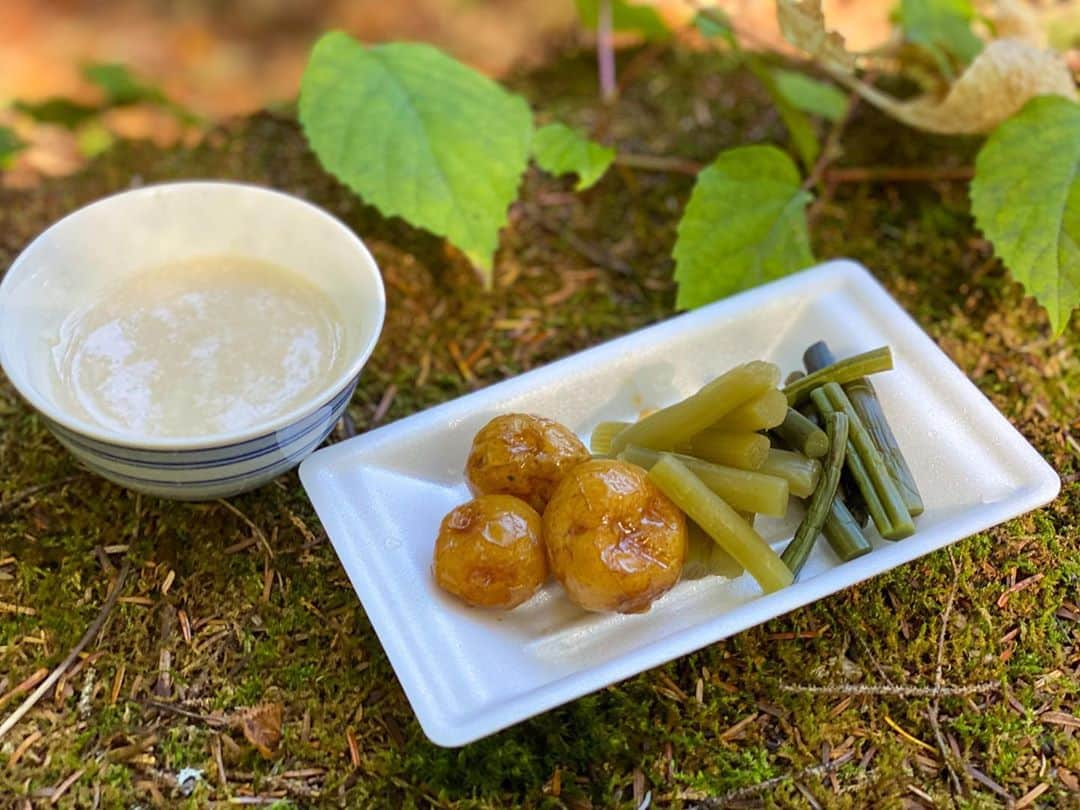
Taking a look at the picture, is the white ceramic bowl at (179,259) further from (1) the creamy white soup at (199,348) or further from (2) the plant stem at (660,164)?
(2) the plant stem at (660,164)

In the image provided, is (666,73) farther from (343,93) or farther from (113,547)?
(113,547)

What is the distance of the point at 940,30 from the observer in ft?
10.9

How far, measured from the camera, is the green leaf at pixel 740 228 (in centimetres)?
285

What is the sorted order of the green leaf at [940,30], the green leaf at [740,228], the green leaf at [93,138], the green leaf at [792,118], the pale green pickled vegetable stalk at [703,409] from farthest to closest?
the green leaf at [93,138]
the green leaf at [940,30]
the green leaf at [792,118]
the green leaf at [740,228]
the pale green pickled vegetable stalk at [703,409]

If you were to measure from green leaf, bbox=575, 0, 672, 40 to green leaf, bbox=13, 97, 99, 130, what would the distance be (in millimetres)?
1545

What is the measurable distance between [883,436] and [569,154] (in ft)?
3.63

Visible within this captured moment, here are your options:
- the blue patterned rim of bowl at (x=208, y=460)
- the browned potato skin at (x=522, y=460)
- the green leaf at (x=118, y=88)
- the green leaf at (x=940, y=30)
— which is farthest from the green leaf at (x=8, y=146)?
the green leaf at (x=940, y=30)

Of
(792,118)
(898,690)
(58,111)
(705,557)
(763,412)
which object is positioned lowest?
(58,111)

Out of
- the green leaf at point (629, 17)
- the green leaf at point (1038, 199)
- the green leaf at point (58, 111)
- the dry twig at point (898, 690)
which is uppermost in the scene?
Answer: the green leaf at point (1038, 199)

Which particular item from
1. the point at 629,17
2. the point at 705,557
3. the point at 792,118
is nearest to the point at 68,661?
the point at 705,557

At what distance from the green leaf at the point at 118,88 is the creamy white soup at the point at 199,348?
127 centimetres

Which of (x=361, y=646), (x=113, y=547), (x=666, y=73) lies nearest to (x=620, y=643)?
(x=361, y=646)

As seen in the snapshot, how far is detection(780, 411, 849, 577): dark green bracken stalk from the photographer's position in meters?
2.23

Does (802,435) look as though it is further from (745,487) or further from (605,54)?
(605,54)
